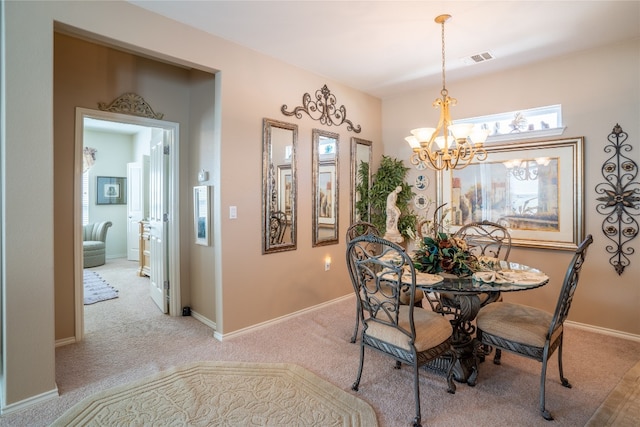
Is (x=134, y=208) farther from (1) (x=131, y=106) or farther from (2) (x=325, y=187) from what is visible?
(2) (x=325, y=187)

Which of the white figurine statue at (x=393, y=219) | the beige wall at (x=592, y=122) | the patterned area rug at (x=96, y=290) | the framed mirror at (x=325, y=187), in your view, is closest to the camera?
the beige wall at (x=592, y=122)

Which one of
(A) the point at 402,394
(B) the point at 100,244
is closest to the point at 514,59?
(A) the point at 402,394

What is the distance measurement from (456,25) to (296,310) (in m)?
3.25

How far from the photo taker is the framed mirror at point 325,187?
3.95 m

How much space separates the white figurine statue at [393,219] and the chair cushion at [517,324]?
1.84 meters

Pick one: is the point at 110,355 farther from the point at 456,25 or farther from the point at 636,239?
the point at 636,239

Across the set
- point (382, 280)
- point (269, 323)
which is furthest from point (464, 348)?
point (269, 323)

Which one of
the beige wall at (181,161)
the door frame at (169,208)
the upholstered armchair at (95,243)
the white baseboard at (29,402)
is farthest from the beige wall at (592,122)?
the upholstered armchair at (95,243)

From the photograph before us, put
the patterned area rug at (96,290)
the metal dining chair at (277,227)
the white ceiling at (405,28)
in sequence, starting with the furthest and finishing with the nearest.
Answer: the patterned area rug at (96,290) → the metal dining chair at (277,227) → the white ceiling at (405,28)

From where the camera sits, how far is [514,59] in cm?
349

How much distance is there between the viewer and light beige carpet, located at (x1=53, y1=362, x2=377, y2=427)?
1.96 meters

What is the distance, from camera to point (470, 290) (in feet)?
6.59

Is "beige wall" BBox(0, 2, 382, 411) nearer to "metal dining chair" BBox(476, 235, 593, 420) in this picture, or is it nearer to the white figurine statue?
the white figurine statue

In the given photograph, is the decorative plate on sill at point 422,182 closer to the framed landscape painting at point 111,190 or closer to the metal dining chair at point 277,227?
the metal dining chair at point 277,227
